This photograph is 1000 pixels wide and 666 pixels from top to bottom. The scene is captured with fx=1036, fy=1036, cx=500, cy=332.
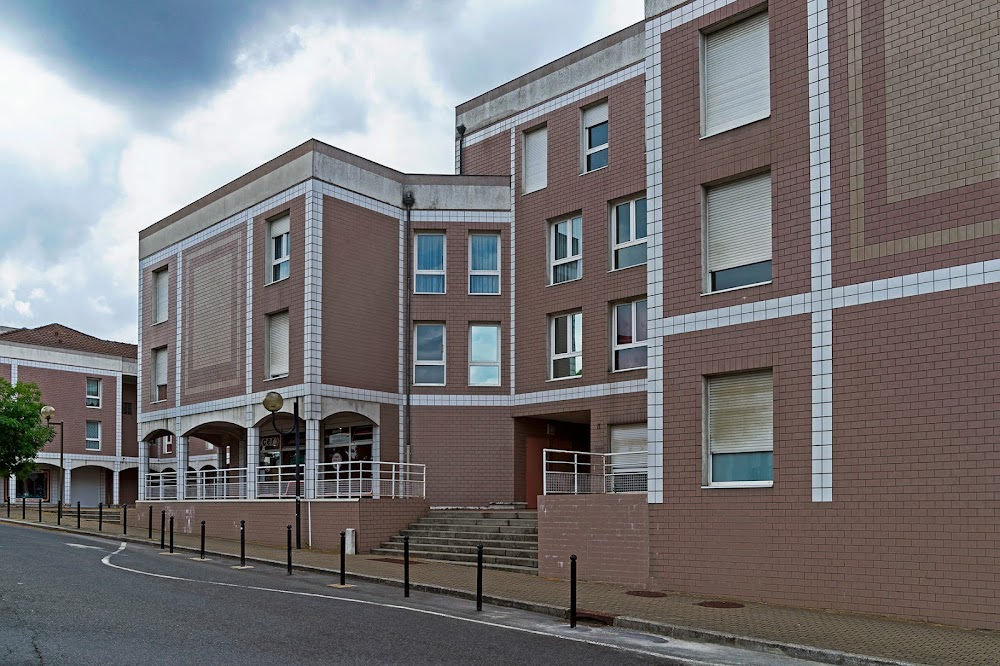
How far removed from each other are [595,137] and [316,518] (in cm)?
1211

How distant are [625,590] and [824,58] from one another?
891cm

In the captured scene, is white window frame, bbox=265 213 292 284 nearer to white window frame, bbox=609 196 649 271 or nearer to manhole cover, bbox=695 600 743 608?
white window frame, bbox=609 196 649 271

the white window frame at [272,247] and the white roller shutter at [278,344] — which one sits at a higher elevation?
the white window frame at [272,247]

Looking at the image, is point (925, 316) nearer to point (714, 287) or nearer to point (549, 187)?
point (714, 287)

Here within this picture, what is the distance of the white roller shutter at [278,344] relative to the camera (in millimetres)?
28266

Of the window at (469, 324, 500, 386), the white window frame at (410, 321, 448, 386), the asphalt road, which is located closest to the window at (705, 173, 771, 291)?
the asphalt road

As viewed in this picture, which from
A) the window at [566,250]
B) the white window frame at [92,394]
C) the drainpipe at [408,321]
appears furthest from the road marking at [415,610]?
the white window frame at [92,394]

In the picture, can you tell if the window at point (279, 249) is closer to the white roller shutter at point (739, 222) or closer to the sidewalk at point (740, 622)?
the sidewalk at point (740, 622)

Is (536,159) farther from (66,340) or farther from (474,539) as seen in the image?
(66,340)

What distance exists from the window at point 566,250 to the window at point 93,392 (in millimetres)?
36416

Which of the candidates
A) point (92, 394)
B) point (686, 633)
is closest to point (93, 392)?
point (92, 394)

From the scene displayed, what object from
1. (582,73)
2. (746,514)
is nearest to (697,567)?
(746,514)

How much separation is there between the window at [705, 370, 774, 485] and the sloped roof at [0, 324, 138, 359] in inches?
1784

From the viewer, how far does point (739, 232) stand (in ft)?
55.6
